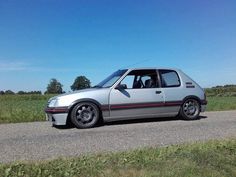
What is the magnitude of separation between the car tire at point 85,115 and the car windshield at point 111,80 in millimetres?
903

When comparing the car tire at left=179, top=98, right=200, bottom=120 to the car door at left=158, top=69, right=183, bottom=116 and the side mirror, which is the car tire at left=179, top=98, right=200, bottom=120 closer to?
the car door at left=158, top=69, right=183, bottom=116

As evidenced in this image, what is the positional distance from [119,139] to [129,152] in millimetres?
1609

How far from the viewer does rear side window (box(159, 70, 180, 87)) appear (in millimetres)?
11533

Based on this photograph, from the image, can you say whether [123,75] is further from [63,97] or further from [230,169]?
[230,169]

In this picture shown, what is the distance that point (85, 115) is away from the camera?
33.8ft

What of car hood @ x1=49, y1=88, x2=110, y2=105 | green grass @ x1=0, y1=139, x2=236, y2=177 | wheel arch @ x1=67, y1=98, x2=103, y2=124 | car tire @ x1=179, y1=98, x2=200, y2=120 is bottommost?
green grass @ x1=0, y1=139, x2=236, y2=177

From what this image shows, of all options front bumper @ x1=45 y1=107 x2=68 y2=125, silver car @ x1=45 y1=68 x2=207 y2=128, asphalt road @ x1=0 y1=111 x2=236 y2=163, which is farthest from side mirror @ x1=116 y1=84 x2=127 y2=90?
front bumper @ x1=45 y1=107 x2=68 y2=125

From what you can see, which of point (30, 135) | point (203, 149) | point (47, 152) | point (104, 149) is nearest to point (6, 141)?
point (30, 135)

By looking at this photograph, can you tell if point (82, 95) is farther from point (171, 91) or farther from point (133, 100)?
point (171, 91)

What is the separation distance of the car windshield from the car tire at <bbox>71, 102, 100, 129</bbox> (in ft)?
2.96

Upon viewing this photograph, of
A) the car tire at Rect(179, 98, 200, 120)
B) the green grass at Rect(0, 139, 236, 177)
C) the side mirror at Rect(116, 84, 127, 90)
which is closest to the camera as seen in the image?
the green grass at Rect(0, 139, 236, 177)

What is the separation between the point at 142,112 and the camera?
10.9 metres

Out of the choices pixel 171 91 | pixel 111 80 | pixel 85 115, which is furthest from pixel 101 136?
pixel 171 91

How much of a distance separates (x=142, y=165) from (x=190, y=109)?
6168mm
